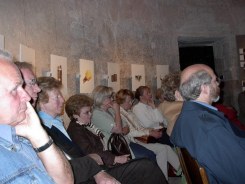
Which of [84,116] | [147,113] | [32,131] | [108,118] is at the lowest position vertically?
[147,113]

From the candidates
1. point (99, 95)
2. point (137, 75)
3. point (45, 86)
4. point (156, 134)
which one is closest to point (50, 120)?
point (45, 86)

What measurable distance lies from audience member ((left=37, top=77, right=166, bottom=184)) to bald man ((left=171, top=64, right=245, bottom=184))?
0.58 metres

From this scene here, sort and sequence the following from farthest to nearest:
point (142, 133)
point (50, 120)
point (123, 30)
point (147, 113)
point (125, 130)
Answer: point (123, 30) < point (147, 113) < point (142, 133) < point (125, 130) < point (50, 120)

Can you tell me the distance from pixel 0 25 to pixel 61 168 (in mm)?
1936

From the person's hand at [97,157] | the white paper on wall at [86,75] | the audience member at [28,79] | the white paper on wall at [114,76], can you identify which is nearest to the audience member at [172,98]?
the person's hand at [97,157]

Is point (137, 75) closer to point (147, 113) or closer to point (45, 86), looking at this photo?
point (147, 113)

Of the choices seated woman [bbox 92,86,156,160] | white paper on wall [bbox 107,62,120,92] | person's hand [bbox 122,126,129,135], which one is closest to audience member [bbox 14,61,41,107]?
seated woman [bbox 92,86,156,160]

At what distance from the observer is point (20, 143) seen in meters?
1.40

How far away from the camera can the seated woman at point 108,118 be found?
379 centimetres

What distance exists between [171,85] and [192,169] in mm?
1211

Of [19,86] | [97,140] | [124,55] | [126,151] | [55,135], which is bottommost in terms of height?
[126,151]

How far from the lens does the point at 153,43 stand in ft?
20.7

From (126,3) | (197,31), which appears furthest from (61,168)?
(197,31)

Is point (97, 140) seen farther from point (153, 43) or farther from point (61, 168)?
point (153, 43)
